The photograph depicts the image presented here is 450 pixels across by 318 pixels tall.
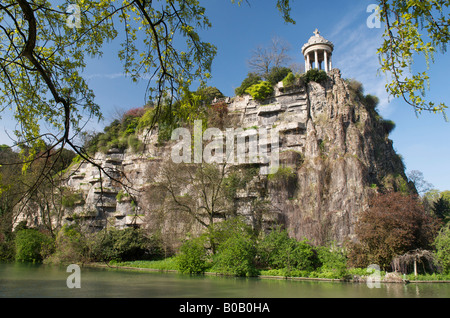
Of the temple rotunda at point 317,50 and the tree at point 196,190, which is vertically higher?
the temple rotunda at point 317,50

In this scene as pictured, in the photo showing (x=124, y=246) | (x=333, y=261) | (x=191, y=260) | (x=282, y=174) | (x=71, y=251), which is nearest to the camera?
(x=333, y=261)

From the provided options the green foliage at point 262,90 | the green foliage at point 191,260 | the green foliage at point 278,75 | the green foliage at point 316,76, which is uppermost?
the green foliage at point 278,75

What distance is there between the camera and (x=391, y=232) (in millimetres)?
14070

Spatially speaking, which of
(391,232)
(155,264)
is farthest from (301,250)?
(155,264)

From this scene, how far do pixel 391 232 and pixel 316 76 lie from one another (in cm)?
1402

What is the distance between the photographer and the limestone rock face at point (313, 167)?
18.8m

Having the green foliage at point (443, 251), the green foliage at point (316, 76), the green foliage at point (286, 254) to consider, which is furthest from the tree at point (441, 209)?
the green foliage at point (316, 76)

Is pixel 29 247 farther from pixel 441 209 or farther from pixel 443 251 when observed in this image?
pixel 441 209

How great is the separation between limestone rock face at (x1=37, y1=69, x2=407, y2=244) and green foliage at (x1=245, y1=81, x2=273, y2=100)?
51 centimetres

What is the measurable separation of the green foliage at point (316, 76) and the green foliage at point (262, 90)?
2.95 meters

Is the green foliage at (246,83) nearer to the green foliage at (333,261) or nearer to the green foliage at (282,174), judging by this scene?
the green foliage at (282,174)

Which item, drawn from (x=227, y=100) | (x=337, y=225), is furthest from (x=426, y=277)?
(x=227, y=100)

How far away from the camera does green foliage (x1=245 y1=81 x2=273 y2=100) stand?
2523 cm

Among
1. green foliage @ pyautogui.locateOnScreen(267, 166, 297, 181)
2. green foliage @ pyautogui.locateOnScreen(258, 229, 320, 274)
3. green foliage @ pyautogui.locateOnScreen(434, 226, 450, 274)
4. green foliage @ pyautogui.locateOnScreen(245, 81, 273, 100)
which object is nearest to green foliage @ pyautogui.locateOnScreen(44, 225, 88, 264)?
green foliage @ pyautogui.locateOnScreen(258, 229, 320, 274)
